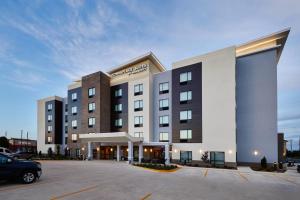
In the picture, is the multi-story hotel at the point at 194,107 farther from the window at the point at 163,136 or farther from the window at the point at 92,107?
the window at the point at 163,136

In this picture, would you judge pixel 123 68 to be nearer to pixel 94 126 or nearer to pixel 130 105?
pixel 130 105

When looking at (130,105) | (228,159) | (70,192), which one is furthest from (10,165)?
(130,105)

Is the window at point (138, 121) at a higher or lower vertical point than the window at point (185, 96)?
lower

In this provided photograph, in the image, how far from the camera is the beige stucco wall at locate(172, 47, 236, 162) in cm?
2758

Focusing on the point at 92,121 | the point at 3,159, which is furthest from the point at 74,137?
the point at 3,159

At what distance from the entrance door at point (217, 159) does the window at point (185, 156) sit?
3236 millimetres

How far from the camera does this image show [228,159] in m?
27.2

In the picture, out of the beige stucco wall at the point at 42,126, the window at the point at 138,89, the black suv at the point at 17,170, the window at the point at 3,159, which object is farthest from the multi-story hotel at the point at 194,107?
the beige stucco wall at the point at 42,126

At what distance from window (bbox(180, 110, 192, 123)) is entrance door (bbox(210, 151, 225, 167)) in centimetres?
595

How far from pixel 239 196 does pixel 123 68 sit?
→ 33.1 m

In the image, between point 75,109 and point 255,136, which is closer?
point 255,136

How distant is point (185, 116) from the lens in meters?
31.7

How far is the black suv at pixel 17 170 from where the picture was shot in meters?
11.2

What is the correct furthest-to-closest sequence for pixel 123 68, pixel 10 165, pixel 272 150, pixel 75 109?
1. pixel 75 109
2. pixel 123 68
3. pixel 272 150
4. pixel 10 165
